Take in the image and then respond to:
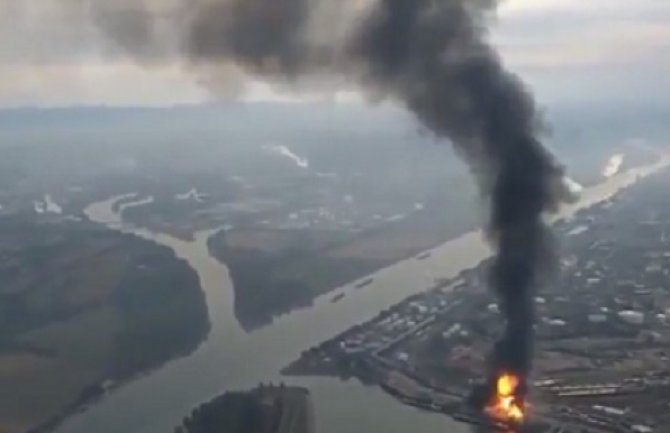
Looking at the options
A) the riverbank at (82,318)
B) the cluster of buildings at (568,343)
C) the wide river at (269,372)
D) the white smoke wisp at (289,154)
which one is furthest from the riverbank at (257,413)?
the white smoke wisp at (289,154)

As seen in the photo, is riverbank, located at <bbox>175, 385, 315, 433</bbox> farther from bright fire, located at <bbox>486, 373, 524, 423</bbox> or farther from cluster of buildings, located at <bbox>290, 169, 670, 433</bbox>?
bright fire, located at <bbox>486, 373, 524, 423</bbox>

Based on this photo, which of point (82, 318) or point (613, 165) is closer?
point (82, 318)

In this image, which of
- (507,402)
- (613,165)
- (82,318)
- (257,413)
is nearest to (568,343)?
(507,402)

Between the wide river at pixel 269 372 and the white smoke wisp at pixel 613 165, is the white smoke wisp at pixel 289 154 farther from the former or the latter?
the wide river at pixel 269 372

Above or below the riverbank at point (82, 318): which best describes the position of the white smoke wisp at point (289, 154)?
above

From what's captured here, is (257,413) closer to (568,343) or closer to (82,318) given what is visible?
(568,343)

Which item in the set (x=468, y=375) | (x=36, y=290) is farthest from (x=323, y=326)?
(x=36, y=290)
